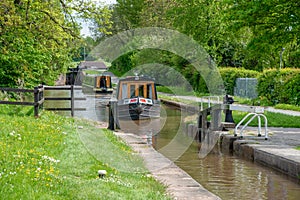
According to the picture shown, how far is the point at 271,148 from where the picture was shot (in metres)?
13.9

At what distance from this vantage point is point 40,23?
2347cm

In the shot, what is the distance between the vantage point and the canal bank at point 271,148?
12.1 meters

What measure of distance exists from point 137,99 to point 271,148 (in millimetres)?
14778

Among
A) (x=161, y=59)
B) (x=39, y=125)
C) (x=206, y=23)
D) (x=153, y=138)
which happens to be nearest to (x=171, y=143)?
(x=153, y=138)

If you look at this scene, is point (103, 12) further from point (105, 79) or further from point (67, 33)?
point (105, 79)

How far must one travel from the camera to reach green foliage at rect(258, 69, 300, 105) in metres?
28.0

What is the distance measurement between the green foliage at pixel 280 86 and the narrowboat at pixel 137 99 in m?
6.42

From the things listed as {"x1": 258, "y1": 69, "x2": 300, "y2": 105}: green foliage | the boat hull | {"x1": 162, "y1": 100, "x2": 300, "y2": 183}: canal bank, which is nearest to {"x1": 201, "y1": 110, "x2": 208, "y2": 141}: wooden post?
{"x1": 162, "y1": 100, "x2": 300, "y2": 183}: canal bank

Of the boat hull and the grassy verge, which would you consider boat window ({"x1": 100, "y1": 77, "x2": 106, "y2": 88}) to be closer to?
the boat hull

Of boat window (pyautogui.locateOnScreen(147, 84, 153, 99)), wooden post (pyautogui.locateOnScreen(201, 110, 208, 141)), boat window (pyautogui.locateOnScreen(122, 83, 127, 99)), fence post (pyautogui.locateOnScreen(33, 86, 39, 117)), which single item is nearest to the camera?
Answer: fence post (pyautogui.locateOnScreen(33, 86, 39, 117))

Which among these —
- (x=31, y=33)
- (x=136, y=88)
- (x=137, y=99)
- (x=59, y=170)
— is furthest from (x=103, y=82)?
(x=59, y=170)

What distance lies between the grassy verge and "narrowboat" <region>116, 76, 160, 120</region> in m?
13.7

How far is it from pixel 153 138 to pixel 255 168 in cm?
767

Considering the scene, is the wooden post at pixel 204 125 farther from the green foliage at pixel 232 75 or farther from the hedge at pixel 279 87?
the green foliage at pixel 232 75
